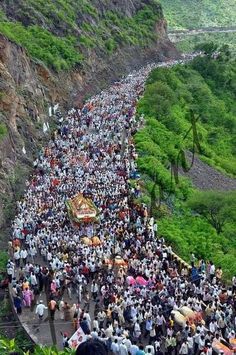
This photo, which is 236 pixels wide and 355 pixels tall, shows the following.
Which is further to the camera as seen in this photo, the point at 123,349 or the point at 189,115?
the point at 189,115

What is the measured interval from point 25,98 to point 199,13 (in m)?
118

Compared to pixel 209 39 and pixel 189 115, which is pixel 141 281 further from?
pixel 209 39

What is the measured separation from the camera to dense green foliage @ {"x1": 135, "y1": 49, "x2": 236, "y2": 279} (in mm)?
33781

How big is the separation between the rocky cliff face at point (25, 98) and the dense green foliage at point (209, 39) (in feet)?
179

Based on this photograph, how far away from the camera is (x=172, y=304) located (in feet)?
69.4

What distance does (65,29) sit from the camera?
215ft

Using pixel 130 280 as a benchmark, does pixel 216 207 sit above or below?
below

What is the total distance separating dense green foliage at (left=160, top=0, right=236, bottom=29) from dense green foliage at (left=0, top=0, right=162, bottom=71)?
60.9m

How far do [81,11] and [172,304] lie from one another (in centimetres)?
5674

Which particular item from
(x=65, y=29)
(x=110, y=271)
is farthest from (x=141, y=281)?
(x=65, y=29)

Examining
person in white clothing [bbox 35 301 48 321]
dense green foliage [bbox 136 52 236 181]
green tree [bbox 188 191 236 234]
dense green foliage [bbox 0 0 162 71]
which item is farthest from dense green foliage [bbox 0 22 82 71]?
person in white clothing [bbox 35 301 48 321]

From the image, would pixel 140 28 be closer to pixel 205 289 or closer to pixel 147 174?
pixel 147 174

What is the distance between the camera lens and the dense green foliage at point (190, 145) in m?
33.8

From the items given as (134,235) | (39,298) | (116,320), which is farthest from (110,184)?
(116,320)
